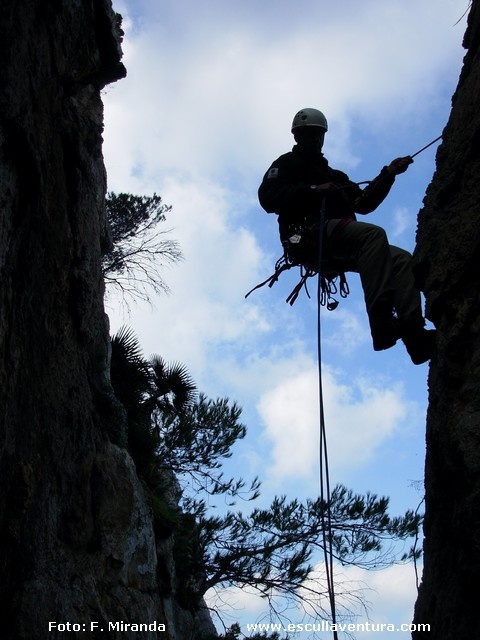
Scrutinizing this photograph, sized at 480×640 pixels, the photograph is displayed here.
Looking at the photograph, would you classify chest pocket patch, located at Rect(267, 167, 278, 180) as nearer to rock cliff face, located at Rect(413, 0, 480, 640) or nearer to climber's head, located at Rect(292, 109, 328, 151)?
climber's head, located at Rect(292, 109, 328, 151)

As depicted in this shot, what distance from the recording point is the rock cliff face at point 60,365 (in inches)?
228

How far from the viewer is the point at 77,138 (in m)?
7.76

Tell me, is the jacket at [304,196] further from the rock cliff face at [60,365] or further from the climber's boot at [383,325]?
the rock cliff face at [60,365]

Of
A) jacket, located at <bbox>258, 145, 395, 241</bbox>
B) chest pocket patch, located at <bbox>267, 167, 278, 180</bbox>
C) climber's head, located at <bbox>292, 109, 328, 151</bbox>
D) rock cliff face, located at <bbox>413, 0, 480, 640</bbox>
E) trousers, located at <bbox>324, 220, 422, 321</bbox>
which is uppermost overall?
climber's head, located at <bbox>292, 109, 328, 151</bbox>

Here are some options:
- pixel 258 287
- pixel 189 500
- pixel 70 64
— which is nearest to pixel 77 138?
pixel 70 64

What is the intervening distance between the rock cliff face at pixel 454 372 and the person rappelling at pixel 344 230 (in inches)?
18.5

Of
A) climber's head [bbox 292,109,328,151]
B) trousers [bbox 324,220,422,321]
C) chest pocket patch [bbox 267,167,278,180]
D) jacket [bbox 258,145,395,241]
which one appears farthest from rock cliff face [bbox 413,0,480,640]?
climber's head [bbox 292,109,328,151]

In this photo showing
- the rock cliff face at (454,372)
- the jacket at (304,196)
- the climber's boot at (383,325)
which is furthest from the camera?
the jacket at (304,196)

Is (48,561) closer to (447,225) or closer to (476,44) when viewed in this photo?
(447,225)

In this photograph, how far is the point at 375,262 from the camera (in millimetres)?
5914

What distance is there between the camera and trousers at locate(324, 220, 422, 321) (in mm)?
5684

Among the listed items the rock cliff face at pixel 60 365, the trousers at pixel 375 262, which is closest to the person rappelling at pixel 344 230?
the trousers at pixel 375 262

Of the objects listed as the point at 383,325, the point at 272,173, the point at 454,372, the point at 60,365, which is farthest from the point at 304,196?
the point at 454,372

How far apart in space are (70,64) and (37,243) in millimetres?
1974
